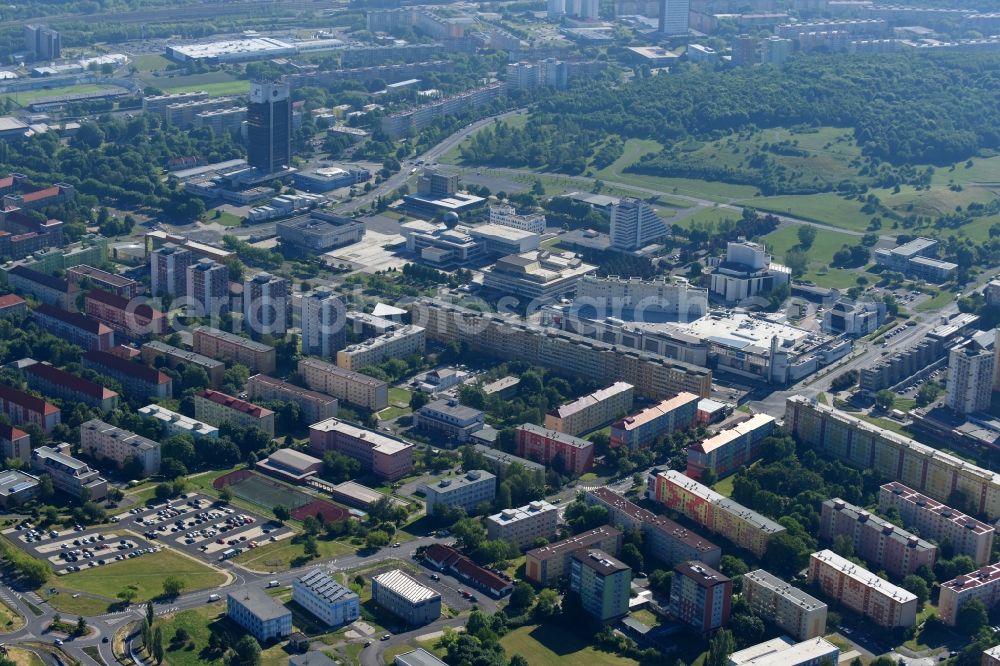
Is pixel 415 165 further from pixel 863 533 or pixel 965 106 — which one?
pixel 863 533

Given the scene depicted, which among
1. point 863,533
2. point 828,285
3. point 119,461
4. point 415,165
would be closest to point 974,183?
point 828,285

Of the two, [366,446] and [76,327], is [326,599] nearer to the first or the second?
[366,446]

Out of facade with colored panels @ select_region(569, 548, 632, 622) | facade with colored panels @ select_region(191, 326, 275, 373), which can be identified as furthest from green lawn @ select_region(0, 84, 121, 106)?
facade with colored panels @ select_region(569, 548, 632, 622)

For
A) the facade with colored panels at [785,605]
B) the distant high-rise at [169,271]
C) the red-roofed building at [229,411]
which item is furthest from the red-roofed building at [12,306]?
the facade with colored panels at [785,605]

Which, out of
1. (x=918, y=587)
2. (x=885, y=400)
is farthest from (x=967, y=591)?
(x=885, y=400)

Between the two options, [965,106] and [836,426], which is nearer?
[836,426]

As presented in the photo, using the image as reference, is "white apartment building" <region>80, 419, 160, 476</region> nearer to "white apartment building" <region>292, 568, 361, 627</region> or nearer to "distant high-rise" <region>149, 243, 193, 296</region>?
"white apartment building" <region>292, 568, 361, 627</region>

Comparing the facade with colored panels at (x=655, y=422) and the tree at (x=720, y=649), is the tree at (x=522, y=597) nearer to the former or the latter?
the tree at (x=720, y=649)
